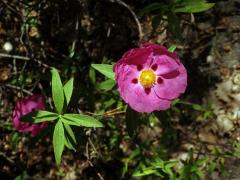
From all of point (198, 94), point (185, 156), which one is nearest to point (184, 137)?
point (185, 156)

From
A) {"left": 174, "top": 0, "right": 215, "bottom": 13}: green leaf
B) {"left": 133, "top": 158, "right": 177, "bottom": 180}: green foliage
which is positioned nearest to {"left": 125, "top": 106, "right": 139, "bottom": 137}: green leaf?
{"left": 133, "top": 158, "right": 177, "bottom": 180}: green foliage

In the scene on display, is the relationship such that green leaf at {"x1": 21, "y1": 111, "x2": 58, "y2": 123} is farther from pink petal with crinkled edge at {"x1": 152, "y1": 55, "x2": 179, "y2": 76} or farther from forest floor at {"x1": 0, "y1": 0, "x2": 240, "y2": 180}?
forest floor at {"x1": 0, "y1": 0, "x2": 240, "y2": 180}

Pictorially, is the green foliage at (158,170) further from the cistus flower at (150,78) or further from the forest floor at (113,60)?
the cistus flower at (150,78)

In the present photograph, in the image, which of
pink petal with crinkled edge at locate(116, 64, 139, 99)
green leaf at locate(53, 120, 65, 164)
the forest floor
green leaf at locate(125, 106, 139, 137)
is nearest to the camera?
pink petal with crinkled edge at locate(116, 64, 139, 99)

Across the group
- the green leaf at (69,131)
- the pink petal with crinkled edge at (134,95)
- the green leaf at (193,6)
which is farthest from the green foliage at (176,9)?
the green leaf at (69,131)

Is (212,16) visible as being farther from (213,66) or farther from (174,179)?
(174,179)

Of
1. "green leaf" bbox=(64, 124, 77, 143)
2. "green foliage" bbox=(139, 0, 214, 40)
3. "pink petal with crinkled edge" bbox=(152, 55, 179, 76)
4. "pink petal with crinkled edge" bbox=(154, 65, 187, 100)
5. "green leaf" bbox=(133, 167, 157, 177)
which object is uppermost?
"green foliage" bbox=(139, 0, 214, 40)
